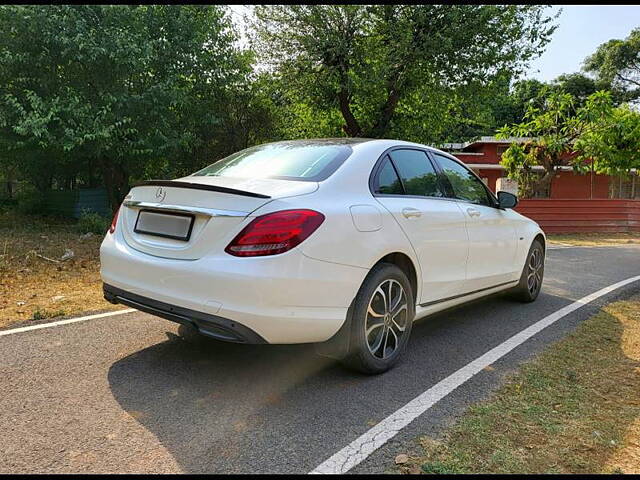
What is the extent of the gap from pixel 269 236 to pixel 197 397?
1097 millimetres

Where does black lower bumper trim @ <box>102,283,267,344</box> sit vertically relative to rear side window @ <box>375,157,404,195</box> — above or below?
below

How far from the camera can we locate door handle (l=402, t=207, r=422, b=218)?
11.7 ft

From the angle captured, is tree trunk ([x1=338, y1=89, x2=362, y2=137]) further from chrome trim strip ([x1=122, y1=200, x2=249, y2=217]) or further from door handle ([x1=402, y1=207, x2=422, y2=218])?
chrome trim strip ([x1=122, y1=200, x2=249, y2=217])

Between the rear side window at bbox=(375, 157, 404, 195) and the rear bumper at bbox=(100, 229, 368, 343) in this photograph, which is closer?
the rear bumper at bbox=(100, 229, 368, 343)

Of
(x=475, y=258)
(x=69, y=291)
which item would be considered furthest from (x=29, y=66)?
(x=475, y=258)

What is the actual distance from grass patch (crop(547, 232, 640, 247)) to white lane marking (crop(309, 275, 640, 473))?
9559 mm

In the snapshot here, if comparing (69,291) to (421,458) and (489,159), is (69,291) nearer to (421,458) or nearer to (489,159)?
(421,458)

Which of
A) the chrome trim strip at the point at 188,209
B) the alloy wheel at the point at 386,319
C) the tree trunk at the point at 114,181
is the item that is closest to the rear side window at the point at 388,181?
the alloy wheel at the point at 386,319

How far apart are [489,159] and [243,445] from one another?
2496 centimetres

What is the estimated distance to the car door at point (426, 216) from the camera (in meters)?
3.59

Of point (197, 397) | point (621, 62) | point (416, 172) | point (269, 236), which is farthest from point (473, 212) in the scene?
point (621, 62)

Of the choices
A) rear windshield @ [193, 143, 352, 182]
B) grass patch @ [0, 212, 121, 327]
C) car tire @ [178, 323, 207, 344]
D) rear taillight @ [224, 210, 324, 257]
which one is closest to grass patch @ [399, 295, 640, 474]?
rear taillight @ [224, 210, 324, 257]

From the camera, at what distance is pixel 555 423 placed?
9.10 feet

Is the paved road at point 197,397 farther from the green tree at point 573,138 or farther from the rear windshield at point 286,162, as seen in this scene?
the green tree at point 573,138
